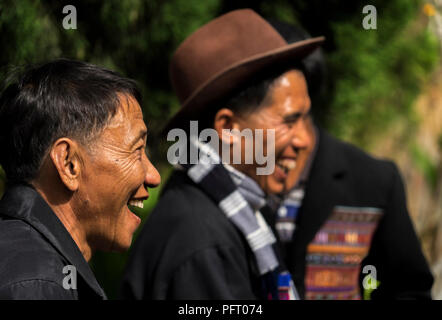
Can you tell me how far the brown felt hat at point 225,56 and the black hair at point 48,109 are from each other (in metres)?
1.10

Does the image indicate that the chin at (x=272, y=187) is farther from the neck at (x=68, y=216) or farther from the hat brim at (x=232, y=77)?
the neck at (x=68, y=216)

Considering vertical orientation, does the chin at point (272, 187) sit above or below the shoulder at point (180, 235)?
above

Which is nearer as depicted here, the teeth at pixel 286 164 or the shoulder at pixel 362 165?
the teeth at pixel 286 164

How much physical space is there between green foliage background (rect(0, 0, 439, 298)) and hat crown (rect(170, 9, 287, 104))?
74 centimetres

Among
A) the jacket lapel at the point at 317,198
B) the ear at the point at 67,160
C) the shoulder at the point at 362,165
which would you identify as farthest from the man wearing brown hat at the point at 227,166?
the ear at the point at 67,160

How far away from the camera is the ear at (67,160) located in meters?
1.67

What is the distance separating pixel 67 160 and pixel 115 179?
0.16m

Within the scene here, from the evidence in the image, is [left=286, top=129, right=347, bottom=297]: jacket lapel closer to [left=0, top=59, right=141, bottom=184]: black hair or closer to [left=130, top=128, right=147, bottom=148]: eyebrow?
[left=130, top=128, right=147, bottom=148]: eyebrow

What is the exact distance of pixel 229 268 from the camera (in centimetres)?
260

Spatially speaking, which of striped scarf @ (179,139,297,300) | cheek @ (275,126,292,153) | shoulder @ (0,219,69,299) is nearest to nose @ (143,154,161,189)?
shoulder @ (0,219,69,299)

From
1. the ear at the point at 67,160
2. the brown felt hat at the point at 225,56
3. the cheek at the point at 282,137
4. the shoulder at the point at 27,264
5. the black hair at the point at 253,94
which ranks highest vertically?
the brown felt hat at the point at 225,56
